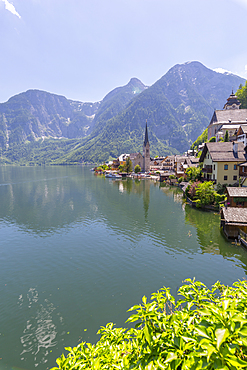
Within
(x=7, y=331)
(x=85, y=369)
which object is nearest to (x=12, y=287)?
(x=7, y=331)

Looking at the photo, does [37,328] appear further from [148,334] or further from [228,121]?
[228,121]

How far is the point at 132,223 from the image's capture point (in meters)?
46.5

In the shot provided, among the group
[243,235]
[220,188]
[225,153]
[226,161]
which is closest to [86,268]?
[243,235]

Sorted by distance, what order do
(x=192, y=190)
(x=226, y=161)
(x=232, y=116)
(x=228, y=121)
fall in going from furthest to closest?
(x=232, y=116)
(x=228, y=121)
(x=192, y=190)
(x=226, y=161)

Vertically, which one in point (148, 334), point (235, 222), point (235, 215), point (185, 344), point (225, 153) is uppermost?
point (225, 153)

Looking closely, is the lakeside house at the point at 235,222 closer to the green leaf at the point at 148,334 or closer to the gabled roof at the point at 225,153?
the gabled roof at the point at 225,153

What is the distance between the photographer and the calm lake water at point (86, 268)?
1680cm

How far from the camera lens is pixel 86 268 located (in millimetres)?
26781

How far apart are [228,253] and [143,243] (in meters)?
13.6

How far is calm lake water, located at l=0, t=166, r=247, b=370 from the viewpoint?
55.1ft

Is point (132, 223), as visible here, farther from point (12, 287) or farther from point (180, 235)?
point (12, 287)

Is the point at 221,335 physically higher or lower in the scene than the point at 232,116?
lower

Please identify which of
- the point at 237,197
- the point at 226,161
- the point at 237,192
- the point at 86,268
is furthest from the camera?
the point at 226,161

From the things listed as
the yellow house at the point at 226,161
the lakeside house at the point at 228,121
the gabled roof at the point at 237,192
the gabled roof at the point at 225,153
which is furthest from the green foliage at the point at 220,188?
the lakeside house at the point at 228,121
